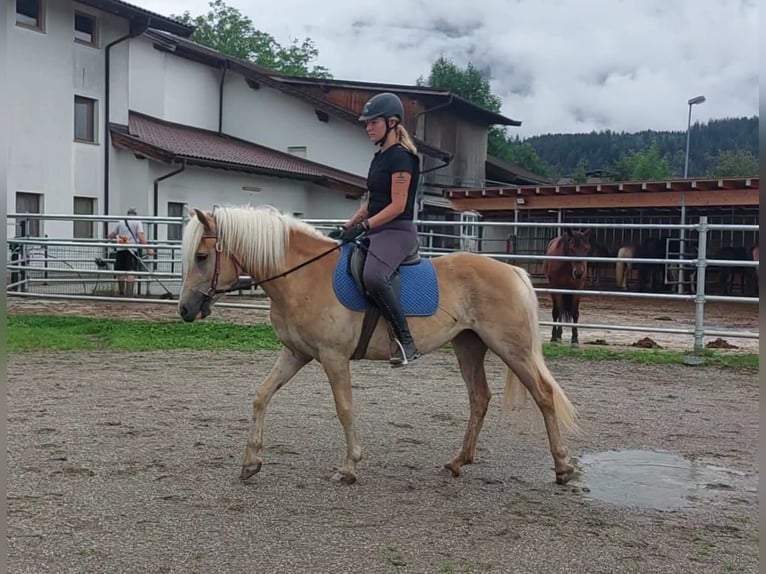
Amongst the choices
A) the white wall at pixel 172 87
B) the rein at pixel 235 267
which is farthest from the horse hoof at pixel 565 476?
the white wall at pixel 172 87

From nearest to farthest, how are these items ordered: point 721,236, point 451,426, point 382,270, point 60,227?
point 382,270 → point 451,426 → point 60,227 → point 721,236

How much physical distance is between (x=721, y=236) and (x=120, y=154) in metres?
16.3

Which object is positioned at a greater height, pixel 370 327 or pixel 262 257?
pixel 262 257

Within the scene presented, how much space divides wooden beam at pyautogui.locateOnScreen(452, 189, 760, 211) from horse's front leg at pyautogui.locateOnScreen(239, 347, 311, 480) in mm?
13829

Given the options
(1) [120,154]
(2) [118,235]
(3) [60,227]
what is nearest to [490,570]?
(2) [118,235]

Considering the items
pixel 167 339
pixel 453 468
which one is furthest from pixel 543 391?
pixel 167 339

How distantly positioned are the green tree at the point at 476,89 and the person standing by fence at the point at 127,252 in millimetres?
38876

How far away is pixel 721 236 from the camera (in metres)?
21.5

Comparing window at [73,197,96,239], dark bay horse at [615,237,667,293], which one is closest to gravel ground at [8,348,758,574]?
window at [73,197,96,239]

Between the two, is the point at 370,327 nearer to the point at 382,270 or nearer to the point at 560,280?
the point at 382,270

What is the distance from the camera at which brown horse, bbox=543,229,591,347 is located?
396 inches

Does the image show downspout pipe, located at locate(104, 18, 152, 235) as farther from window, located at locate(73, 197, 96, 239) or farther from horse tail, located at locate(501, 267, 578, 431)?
horse tail, located at locate(501, 267, 578, 431)

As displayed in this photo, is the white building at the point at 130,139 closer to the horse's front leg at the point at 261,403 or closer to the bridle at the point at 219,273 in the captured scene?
the bridle at the point at 219,273

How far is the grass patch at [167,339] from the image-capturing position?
881 cm
